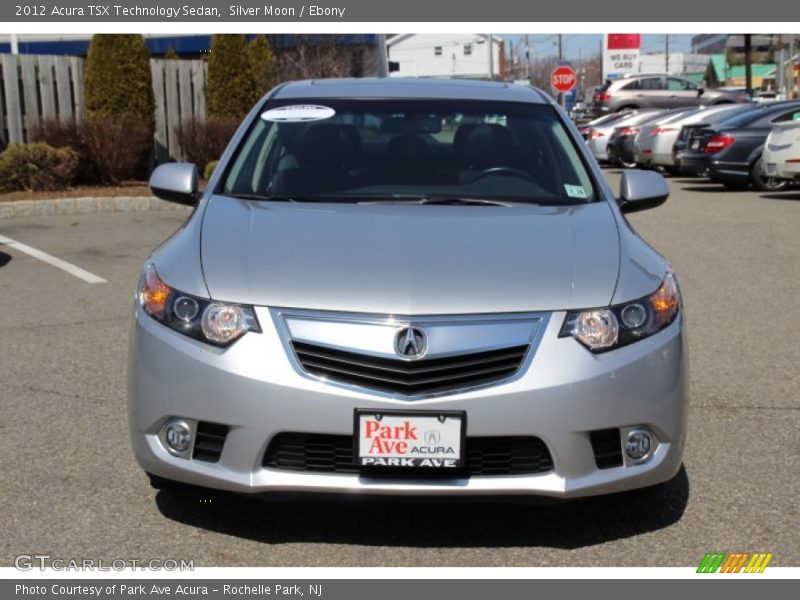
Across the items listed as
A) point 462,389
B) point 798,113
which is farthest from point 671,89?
point 462,389

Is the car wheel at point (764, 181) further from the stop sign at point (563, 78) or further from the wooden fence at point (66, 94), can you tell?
the stop sign at point (563, 78)

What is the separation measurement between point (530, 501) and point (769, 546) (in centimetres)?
92

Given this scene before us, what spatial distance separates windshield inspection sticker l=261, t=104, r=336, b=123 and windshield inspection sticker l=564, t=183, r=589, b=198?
117cm

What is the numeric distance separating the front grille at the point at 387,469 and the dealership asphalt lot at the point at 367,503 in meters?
0.20

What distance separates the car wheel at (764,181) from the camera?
18.7 meters

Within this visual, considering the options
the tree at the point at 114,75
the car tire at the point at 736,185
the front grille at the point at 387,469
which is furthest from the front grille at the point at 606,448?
the car tire at the point at 736,185

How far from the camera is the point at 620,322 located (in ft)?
12.5

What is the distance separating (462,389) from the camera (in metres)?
3.60

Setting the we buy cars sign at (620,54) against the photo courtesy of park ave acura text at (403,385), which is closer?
the photo courtesy of park ave acura text at (403,385)

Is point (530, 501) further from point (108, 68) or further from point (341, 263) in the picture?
point (108, 68)

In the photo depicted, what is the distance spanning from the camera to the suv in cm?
4016

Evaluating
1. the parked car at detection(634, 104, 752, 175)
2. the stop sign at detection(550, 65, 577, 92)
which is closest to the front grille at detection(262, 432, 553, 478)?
the parked car at detection(634, 104, 752, 175)

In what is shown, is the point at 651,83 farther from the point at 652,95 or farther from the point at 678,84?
the point at 678,84

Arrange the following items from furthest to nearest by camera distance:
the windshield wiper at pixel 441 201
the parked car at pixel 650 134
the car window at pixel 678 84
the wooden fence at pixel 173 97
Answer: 1. the car window at pixel 678 84
2. the parked car at pixel 650 134
3. the wooden fence at pixel 173 97
4. the windshield wiper at pixel 441 201
